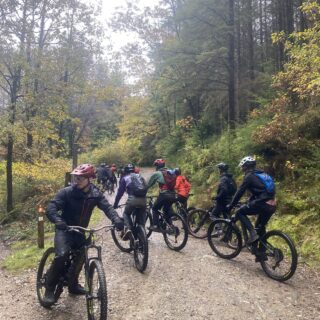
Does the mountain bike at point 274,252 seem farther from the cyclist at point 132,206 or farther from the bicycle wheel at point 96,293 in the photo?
the bicycle wheel at point 96,293

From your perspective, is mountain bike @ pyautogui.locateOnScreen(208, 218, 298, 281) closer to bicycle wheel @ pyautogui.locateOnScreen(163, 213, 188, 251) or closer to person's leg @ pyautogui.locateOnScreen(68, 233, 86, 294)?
bicycle wheel @ pyautogui.locateOnScreen(163, 213, 188, 251)

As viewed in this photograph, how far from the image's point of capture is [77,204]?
5.65 meters

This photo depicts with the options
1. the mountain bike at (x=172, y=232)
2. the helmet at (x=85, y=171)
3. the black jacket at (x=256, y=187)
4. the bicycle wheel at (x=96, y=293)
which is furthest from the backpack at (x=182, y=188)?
the bicycle wheel at (x=96, y=293)

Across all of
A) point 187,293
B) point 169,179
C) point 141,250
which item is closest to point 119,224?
point 187,293

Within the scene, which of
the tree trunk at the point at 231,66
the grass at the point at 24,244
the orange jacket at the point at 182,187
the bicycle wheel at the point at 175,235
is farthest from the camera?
the tree trunk at the point at 231,66

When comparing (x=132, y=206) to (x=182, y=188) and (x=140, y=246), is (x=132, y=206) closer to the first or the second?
(x=140, y=246)

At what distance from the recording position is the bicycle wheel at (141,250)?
295 inches

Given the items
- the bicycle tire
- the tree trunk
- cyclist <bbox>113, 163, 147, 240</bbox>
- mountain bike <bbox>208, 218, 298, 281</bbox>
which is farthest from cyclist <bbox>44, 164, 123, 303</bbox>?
the tree trunk

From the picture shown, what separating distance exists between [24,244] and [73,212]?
27.4ft

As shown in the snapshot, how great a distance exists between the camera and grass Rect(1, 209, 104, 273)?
9529 millimetres

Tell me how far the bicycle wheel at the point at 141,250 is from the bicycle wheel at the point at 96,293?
7.62 feet

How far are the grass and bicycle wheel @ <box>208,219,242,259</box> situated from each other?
4.54m

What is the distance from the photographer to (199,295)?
6.44 metres

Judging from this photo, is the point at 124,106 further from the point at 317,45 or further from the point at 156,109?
the point at 317,45
